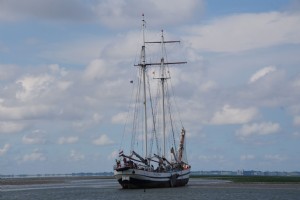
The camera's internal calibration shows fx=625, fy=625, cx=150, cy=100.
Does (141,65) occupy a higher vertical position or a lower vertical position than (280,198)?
higher

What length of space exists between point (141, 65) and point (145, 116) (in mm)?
12006

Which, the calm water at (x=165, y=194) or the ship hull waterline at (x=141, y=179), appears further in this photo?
the ship hull waterline at (x=141, y=179)

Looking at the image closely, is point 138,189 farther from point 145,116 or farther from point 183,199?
point 183,199

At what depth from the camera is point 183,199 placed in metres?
95.9

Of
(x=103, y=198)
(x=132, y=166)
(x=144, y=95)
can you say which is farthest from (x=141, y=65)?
(x=103, y=198)

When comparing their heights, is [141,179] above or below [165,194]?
above

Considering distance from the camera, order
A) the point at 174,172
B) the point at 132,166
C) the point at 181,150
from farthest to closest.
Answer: the point at 181,150
the point at 174,172
the point at 132,166

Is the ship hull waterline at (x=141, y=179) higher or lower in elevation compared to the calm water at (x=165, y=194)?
higher

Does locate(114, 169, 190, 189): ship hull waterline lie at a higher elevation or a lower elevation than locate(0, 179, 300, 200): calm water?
higher

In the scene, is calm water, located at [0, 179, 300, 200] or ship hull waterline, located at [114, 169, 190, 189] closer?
calm water, located at [0, 179, 300, 200]

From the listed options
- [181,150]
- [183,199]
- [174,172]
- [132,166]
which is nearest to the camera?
[183,199]

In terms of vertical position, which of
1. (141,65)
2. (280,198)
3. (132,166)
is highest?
(141,65)

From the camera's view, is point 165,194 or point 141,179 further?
point 141,179

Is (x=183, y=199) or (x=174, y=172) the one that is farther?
(x=174, y=172)
